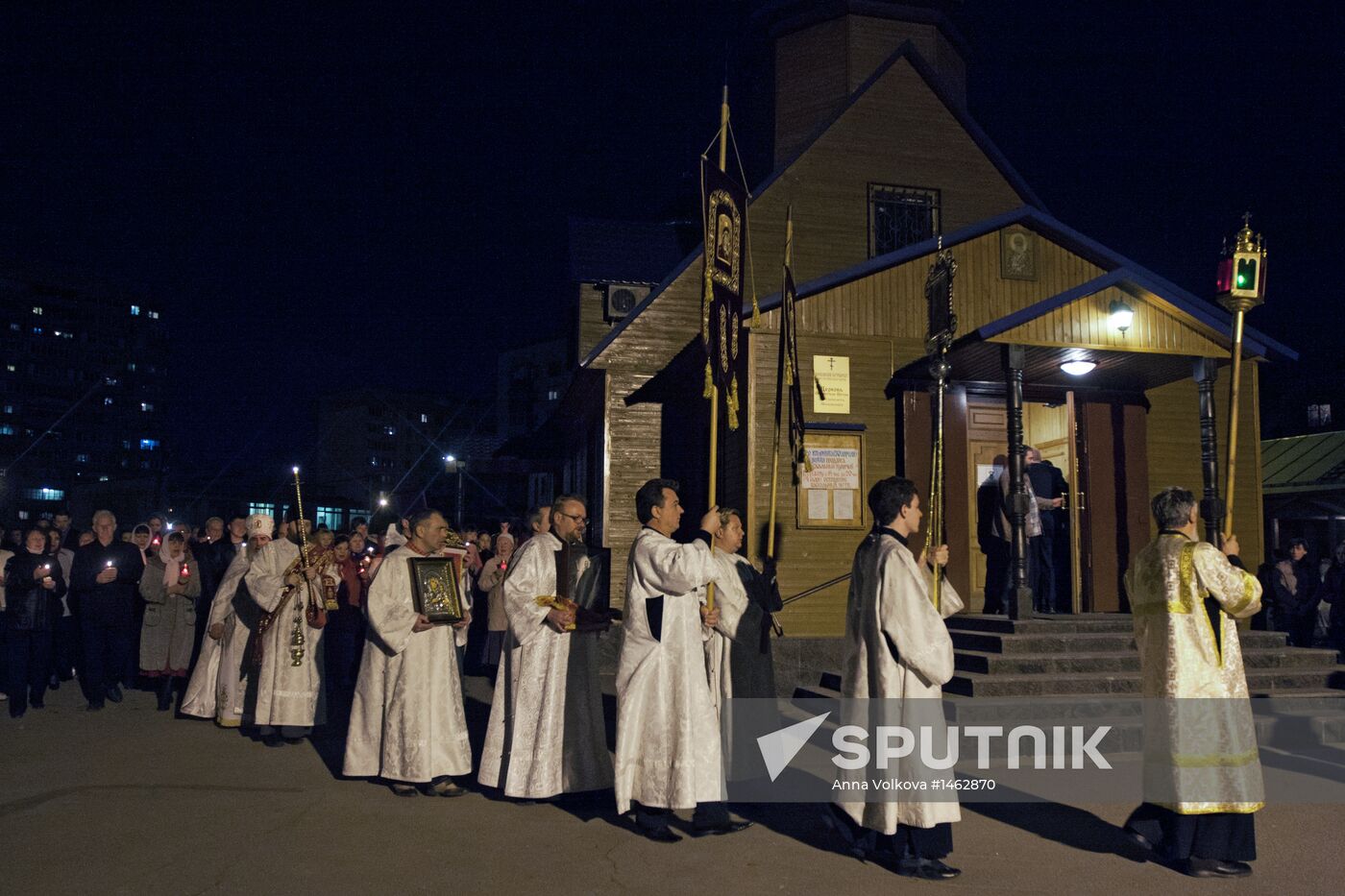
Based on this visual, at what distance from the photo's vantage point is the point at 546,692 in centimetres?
669

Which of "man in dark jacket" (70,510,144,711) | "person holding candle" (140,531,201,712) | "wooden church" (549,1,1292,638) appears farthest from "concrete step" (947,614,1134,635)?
"man in dark jacket" (70,510,144,711)

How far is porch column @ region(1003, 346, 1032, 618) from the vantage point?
10.2 m

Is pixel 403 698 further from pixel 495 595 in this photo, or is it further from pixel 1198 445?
pixel 1198 445

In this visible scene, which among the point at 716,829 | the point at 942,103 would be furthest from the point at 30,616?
the point at 942,103

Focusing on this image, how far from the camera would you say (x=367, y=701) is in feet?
23.7

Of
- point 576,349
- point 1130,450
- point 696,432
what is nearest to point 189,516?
point 576,349

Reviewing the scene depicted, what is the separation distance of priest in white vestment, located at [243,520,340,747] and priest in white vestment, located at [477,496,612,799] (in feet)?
9.79

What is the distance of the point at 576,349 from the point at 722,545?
1252cm

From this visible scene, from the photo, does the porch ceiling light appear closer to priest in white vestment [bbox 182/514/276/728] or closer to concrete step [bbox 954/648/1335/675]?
concrete step [bbox 954/648/1335/675]

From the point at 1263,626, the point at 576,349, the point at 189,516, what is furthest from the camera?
the point at 189,516

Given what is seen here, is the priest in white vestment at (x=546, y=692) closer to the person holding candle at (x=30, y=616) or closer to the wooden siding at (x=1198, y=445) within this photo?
the person holding candle at (x=30, y=616)

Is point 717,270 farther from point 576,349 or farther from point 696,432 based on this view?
point 576,349

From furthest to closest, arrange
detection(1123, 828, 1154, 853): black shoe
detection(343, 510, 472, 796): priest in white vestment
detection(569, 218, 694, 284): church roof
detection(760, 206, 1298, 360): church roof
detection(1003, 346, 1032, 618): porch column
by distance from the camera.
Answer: detection(569, 218, 694, 284): church roof, detection(760, 206, 1298, 360): church roof, detection(1003, 346, 1032, 618): porch column, detection(343, 510, 472, 796): priest in white vestment, detection(1123, 828, 1154, 853): black shoe

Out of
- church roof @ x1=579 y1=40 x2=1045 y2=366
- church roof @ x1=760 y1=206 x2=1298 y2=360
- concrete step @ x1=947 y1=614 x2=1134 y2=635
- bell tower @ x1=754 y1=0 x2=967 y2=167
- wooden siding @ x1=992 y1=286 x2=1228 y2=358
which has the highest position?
bell tower @ x1=754 y1=0 x2=967 y2=167
